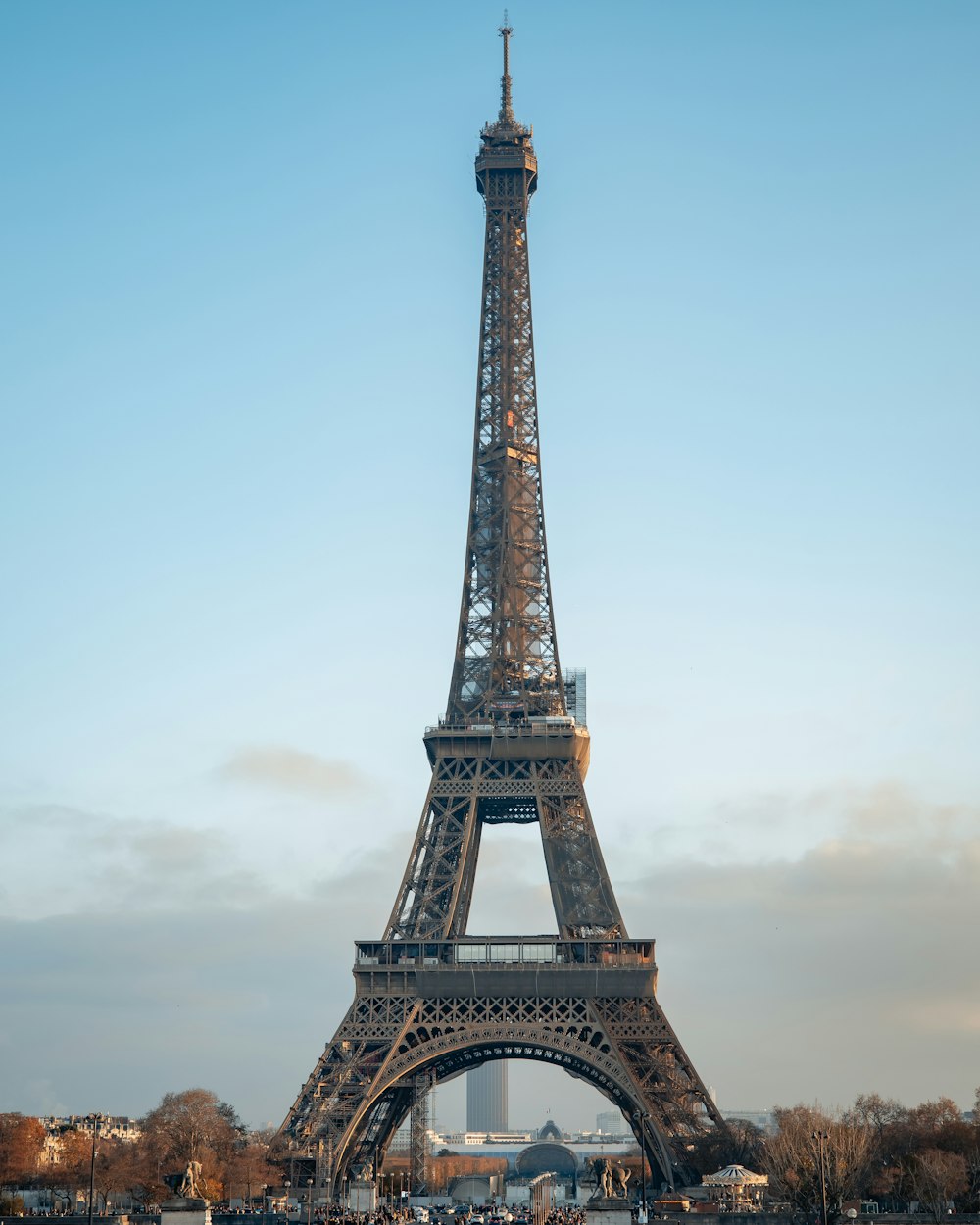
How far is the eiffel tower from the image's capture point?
85.4 metres

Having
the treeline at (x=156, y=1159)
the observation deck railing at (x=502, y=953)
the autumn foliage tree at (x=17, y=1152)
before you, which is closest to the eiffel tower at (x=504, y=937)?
the observation deck railing at (x=502, y=953)

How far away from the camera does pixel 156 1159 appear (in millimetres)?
99312

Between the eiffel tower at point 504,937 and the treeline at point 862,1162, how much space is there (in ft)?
15.5

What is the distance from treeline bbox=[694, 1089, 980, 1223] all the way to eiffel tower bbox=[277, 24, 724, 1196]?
4.72 m

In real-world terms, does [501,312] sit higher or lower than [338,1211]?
higher

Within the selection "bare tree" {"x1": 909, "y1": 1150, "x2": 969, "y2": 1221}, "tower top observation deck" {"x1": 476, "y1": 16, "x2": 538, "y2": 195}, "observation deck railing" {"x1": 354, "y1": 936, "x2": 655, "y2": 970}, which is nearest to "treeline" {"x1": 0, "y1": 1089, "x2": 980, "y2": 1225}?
"bare tree" {"x1": 909, "y1": 1150, "x2": 969, "y2": 1221}

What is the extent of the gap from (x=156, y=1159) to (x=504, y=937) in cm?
2817

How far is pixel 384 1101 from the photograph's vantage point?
3728 inches

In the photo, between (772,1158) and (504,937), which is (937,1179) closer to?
(772,1158)

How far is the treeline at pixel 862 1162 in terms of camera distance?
74062 mm

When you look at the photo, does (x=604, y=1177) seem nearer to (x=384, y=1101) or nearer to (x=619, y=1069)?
(x=619, y=1069)

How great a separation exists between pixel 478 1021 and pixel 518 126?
58.5 metres

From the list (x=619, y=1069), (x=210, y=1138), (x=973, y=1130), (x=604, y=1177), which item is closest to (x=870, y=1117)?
(x=973, y=1130)

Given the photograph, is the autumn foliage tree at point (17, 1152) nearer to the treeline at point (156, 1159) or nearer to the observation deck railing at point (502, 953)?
the treeline at point (156, 1159)
